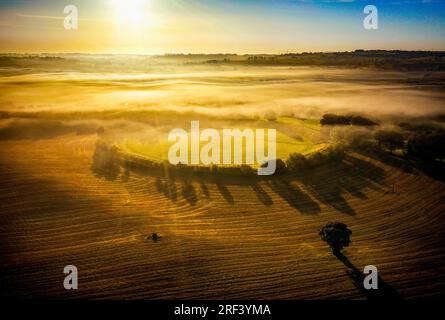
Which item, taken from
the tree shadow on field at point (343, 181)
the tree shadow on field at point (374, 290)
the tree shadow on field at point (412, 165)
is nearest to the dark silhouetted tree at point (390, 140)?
the tree shadow on field at point (412, 165)

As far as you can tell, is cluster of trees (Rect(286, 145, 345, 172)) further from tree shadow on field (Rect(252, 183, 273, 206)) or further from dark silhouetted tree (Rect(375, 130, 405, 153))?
dark silhouetted tree (Rect(375, 130, 405, 153))

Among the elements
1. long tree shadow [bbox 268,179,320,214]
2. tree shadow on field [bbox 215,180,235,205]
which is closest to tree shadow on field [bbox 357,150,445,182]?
long tree shadow [bbox 268,179,320,214]

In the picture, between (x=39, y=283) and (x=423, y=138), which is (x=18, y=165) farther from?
(x=423, y=138)

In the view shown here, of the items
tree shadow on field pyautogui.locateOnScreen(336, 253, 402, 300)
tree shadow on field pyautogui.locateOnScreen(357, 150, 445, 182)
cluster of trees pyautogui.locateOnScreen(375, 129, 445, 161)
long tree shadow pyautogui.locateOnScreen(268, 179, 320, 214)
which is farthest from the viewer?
cluster of trees pyautogui.locateOnScreen(375, 129, 445, 161)

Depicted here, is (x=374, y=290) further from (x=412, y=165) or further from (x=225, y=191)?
(x=412, y=165)

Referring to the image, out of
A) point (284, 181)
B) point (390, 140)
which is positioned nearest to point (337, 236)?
point (284, 181)
